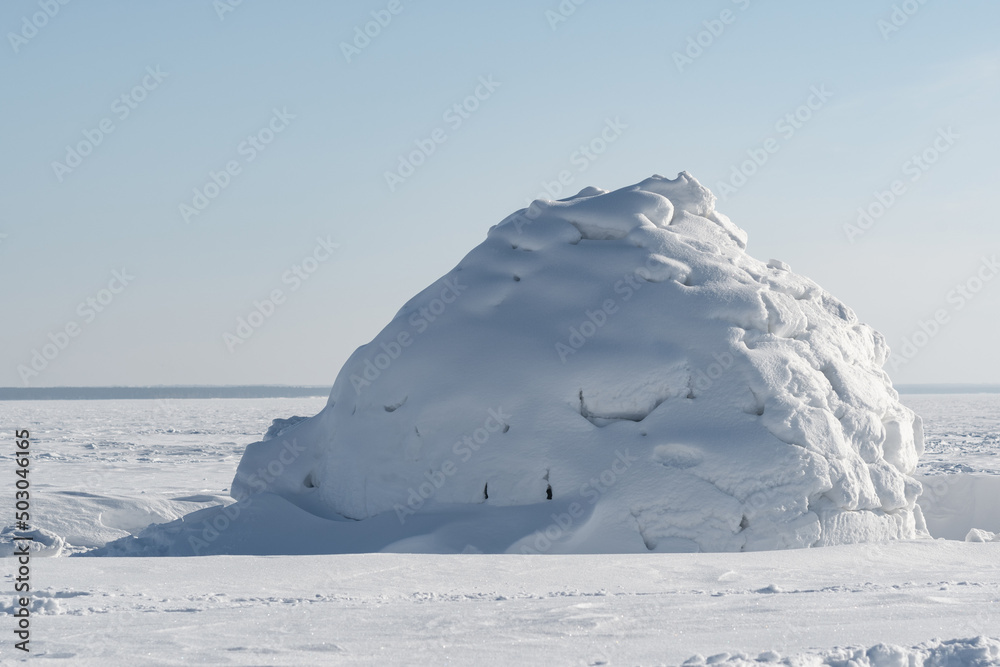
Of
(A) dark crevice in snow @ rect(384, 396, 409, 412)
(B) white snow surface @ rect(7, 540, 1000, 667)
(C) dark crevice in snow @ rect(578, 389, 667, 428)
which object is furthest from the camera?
(A) dark crevice in snow @ rect(384, 396, 409, 412)

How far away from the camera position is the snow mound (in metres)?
3.39

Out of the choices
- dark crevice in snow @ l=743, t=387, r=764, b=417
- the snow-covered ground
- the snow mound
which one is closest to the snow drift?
dark crevice in snow @ l=743, t=387, r=764, b=417

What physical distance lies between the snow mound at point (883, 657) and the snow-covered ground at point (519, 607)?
0.04ft

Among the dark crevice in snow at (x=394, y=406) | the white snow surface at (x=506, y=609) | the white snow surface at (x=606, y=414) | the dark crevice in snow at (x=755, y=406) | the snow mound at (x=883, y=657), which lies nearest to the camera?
the snow mound at (x=883, y=657)

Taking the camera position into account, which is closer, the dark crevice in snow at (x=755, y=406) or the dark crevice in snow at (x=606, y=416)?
the dark crevice in snow at (x=755, y=406)

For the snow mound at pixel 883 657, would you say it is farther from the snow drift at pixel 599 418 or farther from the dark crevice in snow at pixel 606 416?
the dark crevice in snow at pixel 606 416

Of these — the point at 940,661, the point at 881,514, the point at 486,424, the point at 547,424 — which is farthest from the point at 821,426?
the point at 940,661

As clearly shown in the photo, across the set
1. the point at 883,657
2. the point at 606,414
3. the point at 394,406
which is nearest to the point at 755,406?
the point at 606,414

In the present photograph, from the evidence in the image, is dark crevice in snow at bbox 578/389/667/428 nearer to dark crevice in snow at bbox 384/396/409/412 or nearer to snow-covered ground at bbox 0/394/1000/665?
snow-covered ground at bbox 0/394/1000/665

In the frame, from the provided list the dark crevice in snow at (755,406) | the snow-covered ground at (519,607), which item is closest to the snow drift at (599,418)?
the dark crevice in snow at (755,406)

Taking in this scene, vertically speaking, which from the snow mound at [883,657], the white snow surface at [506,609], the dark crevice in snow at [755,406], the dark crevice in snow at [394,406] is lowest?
the snow mound at [883,657]

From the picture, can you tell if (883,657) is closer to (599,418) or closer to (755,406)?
(755,406)

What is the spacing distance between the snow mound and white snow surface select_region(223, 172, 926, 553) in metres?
3.07

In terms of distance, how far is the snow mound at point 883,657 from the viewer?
339 cm
